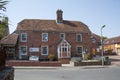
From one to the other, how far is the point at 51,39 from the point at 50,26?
2883 millimetres

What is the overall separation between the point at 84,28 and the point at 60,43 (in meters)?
6.68

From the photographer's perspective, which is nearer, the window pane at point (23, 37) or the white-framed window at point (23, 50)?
the white-framed window at point (23, 50)

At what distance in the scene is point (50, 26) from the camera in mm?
49188

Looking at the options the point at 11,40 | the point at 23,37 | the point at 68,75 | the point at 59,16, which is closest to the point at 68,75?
the point at 68,75

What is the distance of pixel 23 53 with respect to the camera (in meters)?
46.6

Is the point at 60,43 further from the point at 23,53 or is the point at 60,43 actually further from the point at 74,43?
the point at 23,53

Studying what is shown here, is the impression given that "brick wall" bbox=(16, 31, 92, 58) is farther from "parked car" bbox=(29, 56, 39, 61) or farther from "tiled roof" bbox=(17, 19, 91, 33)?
"parked car" bbox=(29, 56, 39, 61)

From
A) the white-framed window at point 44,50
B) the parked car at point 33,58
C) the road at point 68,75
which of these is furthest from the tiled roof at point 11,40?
the road at point 68,75

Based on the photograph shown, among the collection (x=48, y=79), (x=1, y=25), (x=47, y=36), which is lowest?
(x=48, y=79)

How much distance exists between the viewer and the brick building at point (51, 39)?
46.9 m

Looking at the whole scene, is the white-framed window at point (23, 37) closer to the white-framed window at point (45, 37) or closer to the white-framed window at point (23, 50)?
the white-framed window at point (23, 50)

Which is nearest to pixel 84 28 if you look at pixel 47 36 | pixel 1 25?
pixel 47 36

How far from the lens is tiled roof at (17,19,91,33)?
47969 millimetres

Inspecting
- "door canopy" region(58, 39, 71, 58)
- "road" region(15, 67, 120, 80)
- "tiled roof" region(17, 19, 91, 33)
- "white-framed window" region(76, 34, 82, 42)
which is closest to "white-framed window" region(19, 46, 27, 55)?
"tiled roof" region(17, 19, 91, 33)
